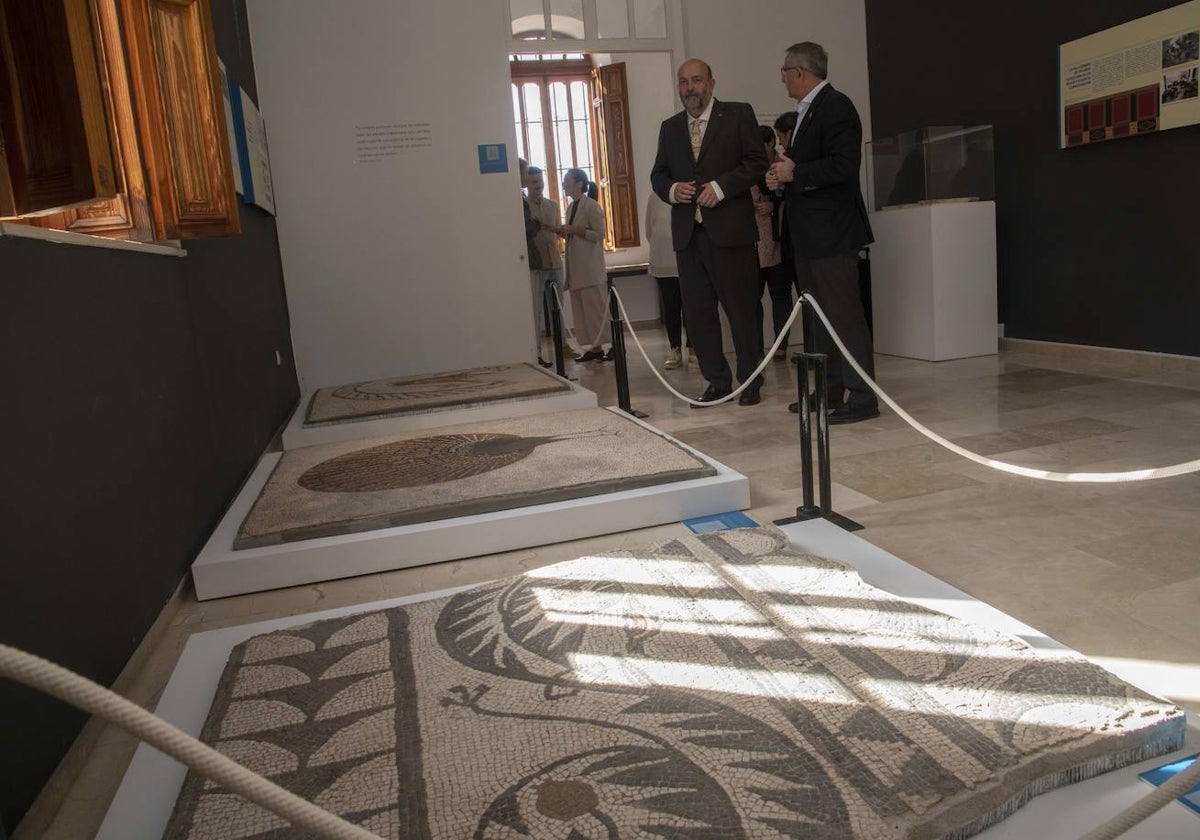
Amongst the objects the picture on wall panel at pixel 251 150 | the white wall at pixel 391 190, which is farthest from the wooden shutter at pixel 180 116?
the white wall at pixel 391 190

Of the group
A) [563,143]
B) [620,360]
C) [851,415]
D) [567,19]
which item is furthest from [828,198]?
[563,143]

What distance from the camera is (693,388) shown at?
20.4 feet

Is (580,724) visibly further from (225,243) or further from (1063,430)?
(225,243)

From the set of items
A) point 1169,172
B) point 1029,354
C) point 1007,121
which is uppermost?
point 1007,121

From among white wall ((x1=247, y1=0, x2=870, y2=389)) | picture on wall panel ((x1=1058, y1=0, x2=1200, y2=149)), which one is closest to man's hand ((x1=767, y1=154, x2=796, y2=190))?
picture on wall panel ((x1=1058, y1=0, x2=1200, y2=149))

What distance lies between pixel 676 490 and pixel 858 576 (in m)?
0.97

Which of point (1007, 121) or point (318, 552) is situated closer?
point (318, 552)

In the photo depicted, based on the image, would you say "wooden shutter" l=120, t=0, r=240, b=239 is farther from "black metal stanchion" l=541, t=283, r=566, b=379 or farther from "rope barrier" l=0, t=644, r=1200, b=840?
"black metal stanchion" l=541, t=283, r=566, b=379

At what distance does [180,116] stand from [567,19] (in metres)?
8.14

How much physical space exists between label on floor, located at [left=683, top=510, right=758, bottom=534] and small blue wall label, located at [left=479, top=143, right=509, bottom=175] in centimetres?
527

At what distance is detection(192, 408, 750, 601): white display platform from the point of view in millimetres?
2781

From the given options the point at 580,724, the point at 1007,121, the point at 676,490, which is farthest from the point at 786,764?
the point at 1007,121

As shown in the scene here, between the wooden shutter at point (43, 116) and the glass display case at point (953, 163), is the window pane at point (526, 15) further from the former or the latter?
the wooden shutter at point (43, 116)

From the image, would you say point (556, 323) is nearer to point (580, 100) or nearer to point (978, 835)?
point (580, 100)
